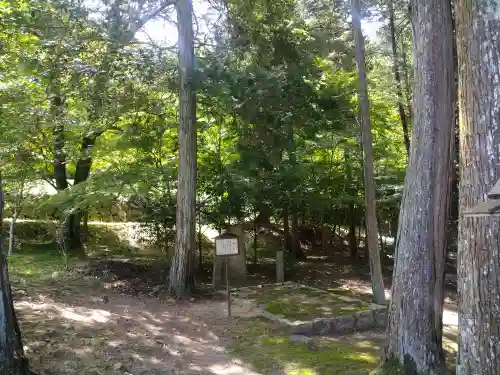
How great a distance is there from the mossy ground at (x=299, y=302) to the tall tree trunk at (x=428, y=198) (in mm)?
2712

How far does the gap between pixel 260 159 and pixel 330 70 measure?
3.65 metres

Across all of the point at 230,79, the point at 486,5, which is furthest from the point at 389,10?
the point at 486,5

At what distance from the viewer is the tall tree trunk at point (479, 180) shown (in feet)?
11.1

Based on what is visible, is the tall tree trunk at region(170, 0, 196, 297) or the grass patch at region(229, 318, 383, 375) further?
the tall tree trunk at region(170, 0, 196, 297)

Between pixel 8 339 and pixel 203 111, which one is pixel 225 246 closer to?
pixel 203 111

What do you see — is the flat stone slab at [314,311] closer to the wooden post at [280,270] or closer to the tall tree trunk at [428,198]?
the wooden post at [280,270]

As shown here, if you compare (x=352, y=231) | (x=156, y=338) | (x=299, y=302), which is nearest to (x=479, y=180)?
(x=156, y=338)

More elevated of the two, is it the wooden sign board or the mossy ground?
the wooden sign board

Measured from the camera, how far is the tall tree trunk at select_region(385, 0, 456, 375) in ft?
15.8

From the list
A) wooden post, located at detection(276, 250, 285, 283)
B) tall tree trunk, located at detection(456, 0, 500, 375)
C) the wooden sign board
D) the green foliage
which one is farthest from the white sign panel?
tall tree trunk, located at detection(456, 0, 500, 375)

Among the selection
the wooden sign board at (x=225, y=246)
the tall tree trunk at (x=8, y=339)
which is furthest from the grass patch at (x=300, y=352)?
the tall tree trunk at (x=8, y=339)

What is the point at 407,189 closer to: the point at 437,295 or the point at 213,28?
the point at 437,295

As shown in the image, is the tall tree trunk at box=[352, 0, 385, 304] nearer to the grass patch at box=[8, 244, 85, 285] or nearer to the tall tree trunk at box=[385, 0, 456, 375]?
the tall tree trunk at box=[385, 0, 456, 375]

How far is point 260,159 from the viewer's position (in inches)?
407
